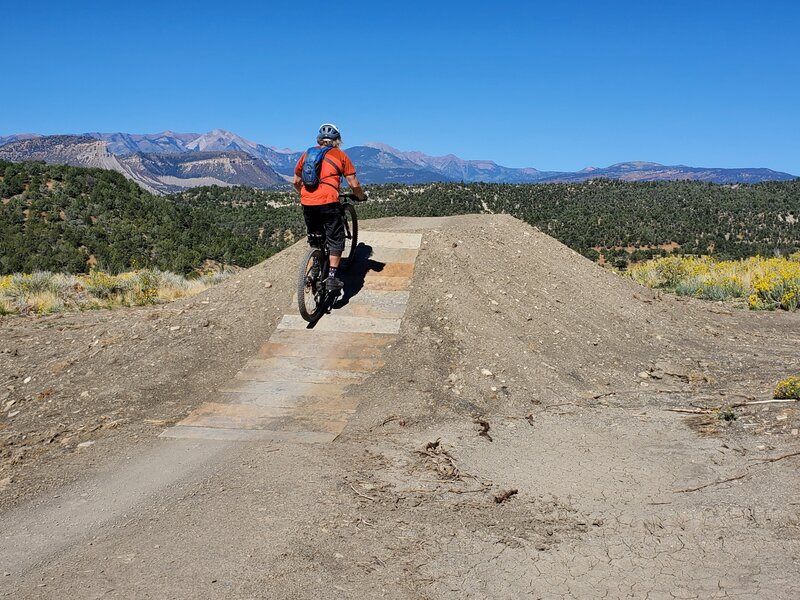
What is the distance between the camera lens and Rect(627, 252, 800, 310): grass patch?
12086 millimetres

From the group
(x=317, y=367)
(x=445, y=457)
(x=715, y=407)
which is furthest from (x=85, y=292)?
(x=715, y=407)

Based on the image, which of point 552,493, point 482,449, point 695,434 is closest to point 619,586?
point 552,493

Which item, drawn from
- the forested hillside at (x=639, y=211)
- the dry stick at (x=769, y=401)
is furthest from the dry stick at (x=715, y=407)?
the forested hillside at (x=639, y=211)

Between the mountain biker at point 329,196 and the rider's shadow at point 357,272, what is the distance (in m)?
0.57

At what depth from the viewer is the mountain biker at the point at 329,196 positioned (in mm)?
7852

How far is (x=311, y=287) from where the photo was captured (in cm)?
804

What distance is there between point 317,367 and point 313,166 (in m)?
2.46

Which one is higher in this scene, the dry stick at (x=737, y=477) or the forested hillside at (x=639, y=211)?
the forested hillside at (x=639, y=211)

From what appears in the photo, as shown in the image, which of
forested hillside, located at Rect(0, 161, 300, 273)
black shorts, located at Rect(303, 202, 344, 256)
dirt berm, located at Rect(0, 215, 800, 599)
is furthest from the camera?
forested hillside, located at Rect(0, 161, 300, 273)

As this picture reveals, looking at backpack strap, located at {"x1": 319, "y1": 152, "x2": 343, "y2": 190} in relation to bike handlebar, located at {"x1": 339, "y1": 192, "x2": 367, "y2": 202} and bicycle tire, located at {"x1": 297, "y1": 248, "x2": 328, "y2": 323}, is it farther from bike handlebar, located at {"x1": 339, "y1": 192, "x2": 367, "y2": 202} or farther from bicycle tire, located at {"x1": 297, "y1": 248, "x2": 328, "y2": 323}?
bicycle tire, located at {"x1": 297, "y1": 248, "x2": 328, "y2": 323}

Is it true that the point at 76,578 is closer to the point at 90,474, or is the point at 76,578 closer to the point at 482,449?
the point at 90,474

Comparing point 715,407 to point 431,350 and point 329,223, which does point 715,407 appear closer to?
point 431,350

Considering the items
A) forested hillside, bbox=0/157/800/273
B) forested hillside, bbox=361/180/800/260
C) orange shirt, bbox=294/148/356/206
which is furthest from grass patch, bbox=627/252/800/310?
forested hillside, bbox=361/180/800/260

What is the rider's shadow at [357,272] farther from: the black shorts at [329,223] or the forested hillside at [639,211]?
the forested hillside at [639,211]
